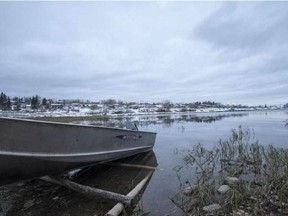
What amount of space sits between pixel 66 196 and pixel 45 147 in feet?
4.22

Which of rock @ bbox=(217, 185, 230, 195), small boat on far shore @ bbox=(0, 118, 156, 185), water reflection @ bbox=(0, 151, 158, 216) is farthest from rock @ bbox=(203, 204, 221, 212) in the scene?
small boat on far shore @ bbox=(0, 118, 156, 185)

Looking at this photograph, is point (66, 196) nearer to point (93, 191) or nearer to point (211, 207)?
point (93, 191)

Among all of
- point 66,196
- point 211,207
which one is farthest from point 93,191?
point 211,207

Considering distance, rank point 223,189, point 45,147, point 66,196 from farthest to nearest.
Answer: point 66,196
point 223,189
point 45,147

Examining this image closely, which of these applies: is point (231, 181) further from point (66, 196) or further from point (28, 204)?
point (28, 204)

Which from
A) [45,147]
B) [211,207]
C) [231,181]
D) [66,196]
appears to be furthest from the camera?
[231,181]

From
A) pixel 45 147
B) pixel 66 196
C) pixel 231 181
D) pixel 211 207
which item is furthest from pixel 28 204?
pixel 231 181

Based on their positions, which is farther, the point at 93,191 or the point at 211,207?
the point at 93,191

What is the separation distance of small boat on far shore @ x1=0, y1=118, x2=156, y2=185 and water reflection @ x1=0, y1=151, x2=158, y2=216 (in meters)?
0.53

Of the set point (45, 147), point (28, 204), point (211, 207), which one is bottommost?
point (28, 204)

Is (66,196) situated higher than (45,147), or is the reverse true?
(45,147)

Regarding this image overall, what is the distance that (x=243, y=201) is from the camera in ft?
15.3

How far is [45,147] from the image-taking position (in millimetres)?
5008

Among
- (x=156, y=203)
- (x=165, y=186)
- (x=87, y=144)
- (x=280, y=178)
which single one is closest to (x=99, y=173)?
(x=87, y=144)
